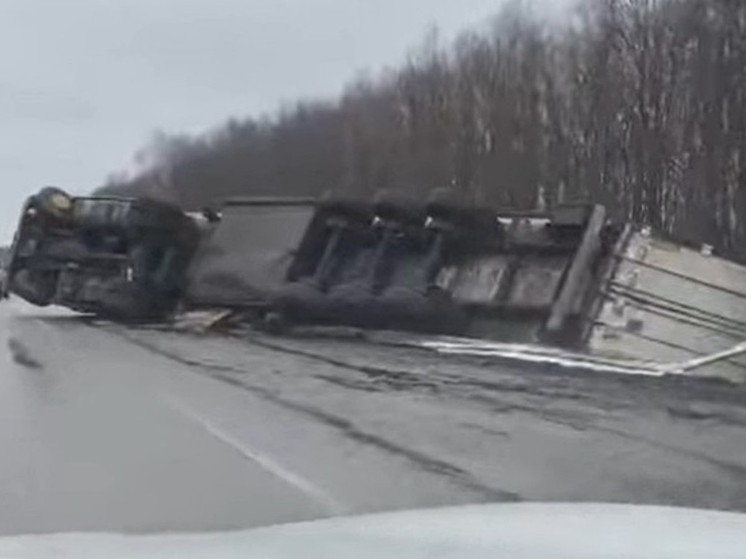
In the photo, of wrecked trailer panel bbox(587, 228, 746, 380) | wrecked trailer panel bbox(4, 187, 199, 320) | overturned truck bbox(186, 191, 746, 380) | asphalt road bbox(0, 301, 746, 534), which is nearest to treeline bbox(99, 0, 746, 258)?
wrecked trailer panel bbox(4, 187, 199, 320)

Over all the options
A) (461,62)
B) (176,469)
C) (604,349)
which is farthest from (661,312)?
(461,62)

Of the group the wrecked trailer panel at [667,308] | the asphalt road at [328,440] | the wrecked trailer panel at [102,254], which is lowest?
the wrecked trailer panel at [102,254]

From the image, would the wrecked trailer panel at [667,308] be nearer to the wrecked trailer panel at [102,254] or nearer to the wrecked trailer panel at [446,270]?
the wrecked trailer panel at [446,270]

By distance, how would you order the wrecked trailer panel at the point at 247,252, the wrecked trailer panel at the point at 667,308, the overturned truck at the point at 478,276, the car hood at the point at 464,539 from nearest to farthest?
the car hood at the point at 464,539, the wrecked trailer panel at the point at 667,308, the overturned truck at the point at 478,276, the wrecked trailer panel at the point at 247,252

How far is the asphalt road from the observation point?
10062 millimetres

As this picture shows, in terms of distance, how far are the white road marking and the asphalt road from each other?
0.7 inches

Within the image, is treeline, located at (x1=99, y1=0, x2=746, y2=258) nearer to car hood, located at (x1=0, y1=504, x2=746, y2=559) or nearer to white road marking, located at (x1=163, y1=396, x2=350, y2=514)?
white road marking, located at (x1=163, y1=396, x2=350, y2=514)

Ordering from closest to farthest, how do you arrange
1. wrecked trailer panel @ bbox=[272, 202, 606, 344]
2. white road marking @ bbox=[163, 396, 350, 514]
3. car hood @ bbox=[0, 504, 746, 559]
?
1. car hood @ bbox=[0, 504, 746, 559]
2. white road marking @ bbox=[163, 396, 350, 514]
3. wrecked trailer panel @ bbox=[272, 202, 606, 344]

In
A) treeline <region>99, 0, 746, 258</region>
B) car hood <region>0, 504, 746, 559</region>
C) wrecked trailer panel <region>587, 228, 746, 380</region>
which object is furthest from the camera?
treeline <region>99, 0, 746, 258</region>

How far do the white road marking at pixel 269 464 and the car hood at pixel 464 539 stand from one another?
4.73 metres

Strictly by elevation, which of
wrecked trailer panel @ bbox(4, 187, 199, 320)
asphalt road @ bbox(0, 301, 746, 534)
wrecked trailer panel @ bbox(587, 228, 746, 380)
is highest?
wrecked trailer panel @ bbox(587, 228, 746, 380)

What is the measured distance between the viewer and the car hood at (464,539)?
400cm

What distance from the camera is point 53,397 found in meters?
16.9

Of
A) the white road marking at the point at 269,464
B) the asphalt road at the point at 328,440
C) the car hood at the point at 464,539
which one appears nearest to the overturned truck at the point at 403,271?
the asphalt road at the point at 328,440
